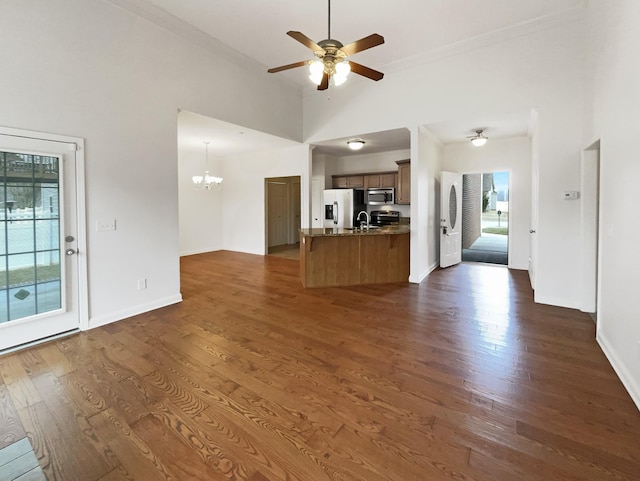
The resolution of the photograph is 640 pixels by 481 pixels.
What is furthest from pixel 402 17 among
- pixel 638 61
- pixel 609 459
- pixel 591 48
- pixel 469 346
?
pixel 609 459

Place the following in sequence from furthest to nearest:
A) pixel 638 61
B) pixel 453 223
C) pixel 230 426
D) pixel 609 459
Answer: pixel 453 223
pixel 638 61
pixel 230 426
pixel 609 459

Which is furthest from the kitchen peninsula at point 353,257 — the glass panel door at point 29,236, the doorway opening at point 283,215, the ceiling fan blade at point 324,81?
the doorway opening at point 283,215

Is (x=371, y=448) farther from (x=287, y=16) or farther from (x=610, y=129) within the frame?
(x=287, y=16)

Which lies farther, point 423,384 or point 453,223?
point 453,223

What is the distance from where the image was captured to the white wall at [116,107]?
2912 mm

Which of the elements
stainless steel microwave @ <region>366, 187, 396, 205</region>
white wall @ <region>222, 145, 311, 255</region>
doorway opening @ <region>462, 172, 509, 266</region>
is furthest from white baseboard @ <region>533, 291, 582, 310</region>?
white wall @ <region>222, 145, 311, 255</region>

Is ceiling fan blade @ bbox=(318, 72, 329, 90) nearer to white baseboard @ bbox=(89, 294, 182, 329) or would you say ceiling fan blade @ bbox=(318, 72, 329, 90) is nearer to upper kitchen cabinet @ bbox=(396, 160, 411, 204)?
white baseboard @ bbox=(89, 294, 182, 329)

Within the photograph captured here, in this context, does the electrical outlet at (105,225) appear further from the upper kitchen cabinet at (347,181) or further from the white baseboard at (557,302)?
the upper kitchen cabinet at (347,181)

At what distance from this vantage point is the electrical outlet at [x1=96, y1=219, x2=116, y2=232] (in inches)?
136

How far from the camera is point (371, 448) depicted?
170 centimetres

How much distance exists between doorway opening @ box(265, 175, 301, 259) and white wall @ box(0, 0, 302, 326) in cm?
459

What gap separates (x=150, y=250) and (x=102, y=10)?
2.79 m

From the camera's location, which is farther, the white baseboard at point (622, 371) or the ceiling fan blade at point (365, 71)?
the ceiling fan blade at point (365, 71)

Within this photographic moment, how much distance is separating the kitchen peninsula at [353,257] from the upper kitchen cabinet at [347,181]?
3.09 meters
